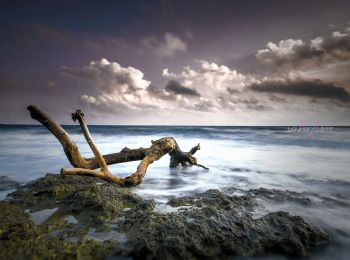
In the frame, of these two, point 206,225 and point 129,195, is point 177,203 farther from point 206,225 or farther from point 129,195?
point 206,225

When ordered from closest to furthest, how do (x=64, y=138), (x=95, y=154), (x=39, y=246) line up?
(x=39, y=246) → (x=95, y=154) → (x=64, y=138)

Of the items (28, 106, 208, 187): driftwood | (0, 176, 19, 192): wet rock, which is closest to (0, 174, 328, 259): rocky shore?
(28, 106, 208, 187): driftwood

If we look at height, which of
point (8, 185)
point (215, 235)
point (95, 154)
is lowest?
point (8, 185)

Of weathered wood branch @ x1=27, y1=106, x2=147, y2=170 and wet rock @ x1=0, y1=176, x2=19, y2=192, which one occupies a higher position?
weathered wood branch @ x1=27, y1=106, x2=147, y2=170

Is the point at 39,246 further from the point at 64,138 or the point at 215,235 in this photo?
the point at 64,138

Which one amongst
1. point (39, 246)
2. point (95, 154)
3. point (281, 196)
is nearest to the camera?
point (39, 246)

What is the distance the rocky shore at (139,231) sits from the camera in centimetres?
287

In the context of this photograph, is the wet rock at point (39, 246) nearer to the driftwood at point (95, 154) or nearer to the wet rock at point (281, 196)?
the driftwood at point (95, 154)

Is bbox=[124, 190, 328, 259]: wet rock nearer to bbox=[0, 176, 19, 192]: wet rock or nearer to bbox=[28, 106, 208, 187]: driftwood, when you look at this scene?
bbox=[28, 106, 208, 187]: driftwood

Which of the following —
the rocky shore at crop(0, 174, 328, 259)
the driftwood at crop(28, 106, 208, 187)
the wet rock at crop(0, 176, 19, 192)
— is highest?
the driftwood at crop(28, 106, 208, 187)

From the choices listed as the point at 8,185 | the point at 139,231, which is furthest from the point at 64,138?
the point at 139,231

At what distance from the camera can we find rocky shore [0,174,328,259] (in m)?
2.87

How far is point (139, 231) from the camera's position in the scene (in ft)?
10.7

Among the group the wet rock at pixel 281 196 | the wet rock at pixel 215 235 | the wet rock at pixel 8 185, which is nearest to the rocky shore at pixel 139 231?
the wet rock at pixel 215 235
